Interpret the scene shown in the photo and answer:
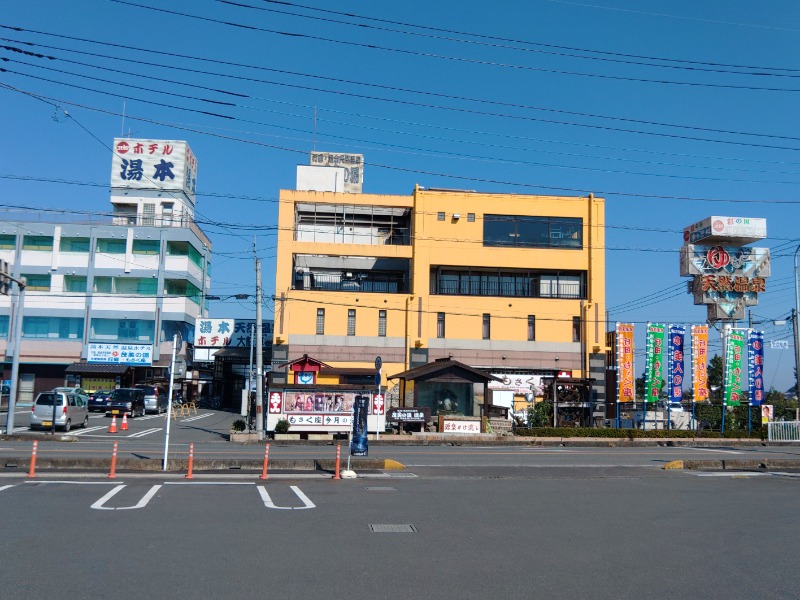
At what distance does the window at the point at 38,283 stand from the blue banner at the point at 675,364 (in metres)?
47.5

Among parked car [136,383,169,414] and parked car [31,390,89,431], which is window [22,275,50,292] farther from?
parked car [31,390,89,431]

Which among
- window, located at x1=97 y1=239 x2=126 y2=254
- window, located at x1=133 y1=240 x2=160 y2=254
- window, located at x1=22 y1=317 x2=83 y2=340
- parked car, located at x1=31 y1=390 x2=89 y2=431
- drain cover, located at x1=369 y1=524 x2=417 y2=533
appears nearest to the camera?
drain cover, located at x1=369 y1=524 x2=417 y2=533

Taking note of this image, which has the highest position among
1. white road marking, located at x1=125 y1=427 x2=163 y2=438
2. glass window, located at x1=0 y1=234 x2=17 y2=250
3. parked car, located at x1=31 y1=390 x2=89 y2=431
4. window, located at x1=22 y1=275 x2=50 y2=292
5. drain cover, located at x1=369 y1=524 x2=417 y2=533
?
glass window, located at x1=0 y1=234 x2=17 y2=250

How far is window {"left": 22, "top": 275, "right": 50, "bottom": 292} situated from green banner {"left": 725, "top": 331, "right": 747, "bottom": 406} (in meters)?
50.3

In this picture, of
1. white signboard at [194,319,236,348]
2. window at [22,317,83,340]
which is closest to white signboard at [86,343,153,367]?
window at [22,317,83,340]

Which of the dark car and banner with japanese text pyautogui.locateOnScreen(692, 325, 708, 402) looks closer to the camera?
banner with japanese text pyautogui.locateOnScreen(692, 325, 708, 402)

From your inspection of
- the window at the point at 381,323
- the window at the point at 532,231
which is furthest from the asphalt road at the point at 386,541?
the window at the point at 532,231

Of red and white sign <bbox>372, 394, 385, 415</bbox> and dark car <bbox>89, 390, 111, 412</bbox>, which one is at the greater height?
red and white sign <bbox>372, 394, 385, 415</bbox>

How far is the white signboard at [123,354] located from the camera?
194ft

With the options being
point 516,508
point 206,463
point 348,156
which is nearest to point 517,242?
point 348,156

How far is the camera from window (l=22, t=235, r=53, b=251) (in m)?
60.8

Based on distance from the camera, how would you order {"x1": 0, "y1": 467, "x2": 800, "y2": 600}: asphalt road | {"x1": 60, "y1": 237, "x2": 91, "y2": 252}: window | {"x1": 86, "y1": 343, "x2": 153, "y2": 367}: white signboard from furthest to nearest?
{"x1": 60, "y1": 237, "x2": 91, "y2": 252}: window → {"x1": 86, "y1": 343, "x2": 153, "y2": 367}: white signboard → {"x1": 0, "y1": 467, "x2": 800, "y2": 600}: asphalt road

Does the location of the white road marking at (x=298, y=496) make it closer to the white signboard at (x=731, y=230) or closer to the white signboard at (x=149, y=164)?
the white signboard at (x=731, y=230)

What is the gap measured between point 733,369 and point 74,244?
49.8m
